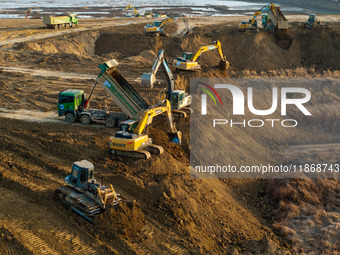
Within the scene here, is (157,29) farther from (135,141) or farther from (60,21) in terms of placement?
(135,141)

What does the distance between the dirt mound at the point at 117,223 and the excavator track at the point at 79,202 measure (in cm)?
34

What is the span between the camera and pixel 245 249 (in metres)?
16.3

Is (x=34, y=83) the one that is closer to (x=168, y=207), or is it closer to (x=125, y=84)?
(x=125, y=84)

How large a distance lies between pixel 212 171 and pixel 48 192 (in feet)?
32.4

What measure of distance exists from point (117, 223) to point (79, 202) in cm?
155

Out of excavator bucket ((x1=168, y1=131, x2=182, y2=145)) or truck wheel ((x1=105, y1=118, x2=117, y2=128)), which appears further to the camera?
truck wheel ((x1=105, y1=118, x2=117, y2=128))

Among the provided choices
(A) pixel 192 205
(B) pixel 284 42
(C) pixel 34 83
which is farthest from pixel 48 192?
(B) pixel 284 42

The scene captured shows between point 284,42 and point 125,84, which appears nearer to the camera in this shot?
point 125,84

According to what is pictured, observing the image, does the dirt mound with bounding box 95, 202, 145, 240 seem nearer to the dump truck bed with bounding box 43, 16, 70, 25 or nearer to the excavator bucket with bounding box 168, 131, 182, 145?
the excavator bucket with bounding box 168, 131, 182, 145

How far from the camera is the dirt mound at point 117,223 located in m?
14.7

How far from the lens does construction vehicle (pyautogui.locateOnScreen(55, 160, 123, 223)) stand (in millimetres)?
14961

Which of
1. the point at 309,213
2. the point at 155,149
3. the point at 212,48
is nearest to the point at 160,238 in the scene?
the point at 155,149

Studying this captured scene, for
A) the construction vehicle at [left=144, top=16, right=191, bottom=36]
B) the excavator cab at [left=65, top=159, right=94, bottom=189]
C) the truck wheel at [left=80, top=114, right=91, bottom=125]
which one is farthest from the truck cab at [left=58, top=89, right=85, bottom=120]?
the construction vehicle at [left=144, top=16, right=191, bottom=36]

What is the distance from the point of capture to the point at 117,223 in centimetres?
1484
